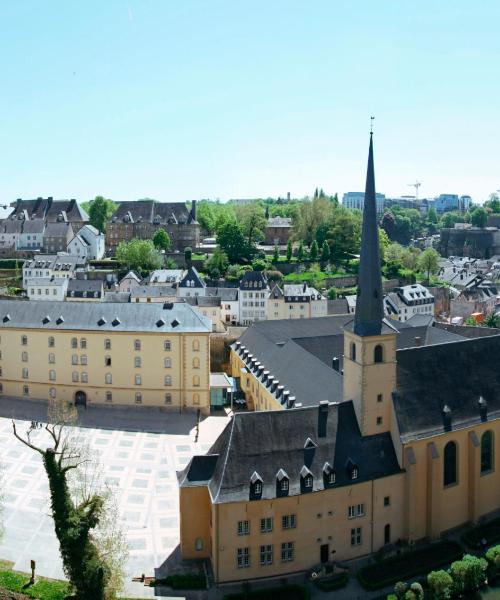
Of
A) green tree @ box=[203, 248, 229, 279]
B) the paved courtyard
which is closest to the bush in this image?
the paved courtyard

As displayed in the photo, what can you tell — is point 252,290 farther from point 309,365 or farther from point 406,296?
point 309,365

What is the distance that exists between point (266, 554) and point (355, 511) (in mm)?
5986

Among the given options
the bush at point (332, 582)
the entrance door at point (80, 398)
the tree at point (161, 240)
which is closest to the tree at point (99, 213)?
the tree at point (161, 240)

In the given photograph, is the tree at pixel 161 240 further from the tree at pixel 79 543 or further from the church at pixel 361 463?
the tree at pixel 79 543

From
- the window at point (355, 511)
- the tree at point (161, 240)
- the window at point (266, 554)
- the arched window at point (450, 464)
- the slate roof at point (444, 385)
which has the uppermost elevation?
the tree at point (161, 240)

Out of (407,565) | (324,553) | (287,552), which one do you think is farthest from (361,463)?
(287,552)

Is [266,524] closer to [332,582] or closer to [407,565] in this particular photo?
[332,582]

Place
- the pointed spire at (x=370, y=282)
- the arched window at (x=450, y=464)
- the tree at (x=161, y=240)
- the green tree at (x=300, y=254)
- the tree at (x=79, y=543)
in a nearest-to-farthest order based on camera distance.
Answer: the tree at (x=79, y=543) → the pointed spire at (x=370, y=282) → the arched window at (x=450, y=464) → the green tree at (x=300, y=254) → the tree at (x=161, y=240)

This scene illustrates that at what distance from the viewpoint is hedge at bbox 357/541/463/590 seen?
36500mm

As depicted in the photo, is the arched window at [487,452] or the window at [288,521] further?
the arched window at [487,452]

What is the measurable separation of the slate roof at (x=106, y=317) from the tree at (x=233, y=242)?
65.1 m

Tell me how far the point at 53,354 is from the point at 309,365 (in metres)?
27.0

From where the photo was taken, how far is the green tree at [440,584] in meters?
34.9

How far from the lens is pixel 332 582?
3600cm
